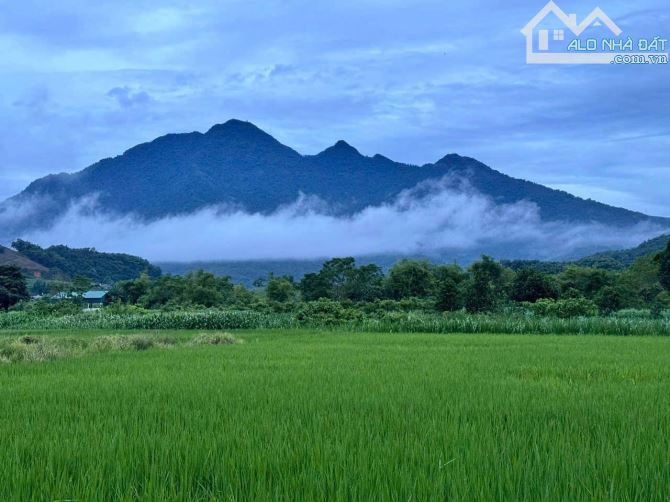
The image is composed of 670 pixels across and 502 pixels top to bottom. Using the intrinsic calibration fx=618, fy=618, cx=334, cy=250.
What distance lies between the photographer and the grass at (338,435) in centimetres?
276

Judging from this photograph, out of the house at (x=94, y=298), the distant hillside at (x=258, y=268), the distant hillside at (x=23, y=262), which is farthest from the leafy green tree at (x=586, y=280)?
the distant hillside at (x=258, y=268)

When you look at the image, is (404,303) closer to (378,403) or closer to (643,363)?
(643,363)

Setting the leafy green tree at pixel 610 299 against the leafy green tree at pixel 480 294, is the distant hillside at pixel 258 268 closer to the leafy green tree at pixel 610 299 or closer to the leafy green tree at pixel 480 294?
the leafy green tree at pixel 480 294

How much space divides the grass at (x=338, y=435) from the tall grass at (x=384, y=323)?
38.3 feet

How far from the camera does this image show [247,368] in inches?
326

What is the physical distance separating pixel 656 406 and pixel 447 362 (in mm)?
4018

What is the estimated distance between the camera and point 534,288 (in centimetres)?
3422

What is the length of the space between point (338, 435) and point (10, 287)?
146ft

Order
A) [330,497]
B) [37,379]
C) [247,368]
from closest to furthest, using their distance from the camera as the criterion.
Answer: [330,497] → [37,379] → [247,368]

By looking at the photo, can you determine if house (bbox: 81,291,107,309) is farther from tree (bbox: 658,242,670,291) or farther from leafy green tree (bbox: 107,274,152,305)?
tree (bbox: 658,242,670,291)

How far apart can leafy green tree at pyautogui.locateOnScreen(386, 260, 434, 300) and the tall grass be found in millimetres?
14842

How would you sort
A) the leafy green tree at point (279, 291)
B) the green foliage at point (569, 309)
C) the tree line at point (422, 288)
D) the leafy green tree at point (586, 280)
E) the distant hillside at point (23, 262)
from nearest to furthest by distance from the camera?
the green foliage at point (569, 309) < the tree line at point (422, 288) < the leafy green tree at point (586, 280) < the leafy green tree at point (279, 291) < the distant hillside at point (23, 262)

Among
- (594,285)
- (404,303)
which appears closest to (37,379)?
(404,303)

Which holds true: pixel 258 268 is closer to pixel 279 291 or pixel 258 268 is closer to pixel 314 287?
pixel 314 287
